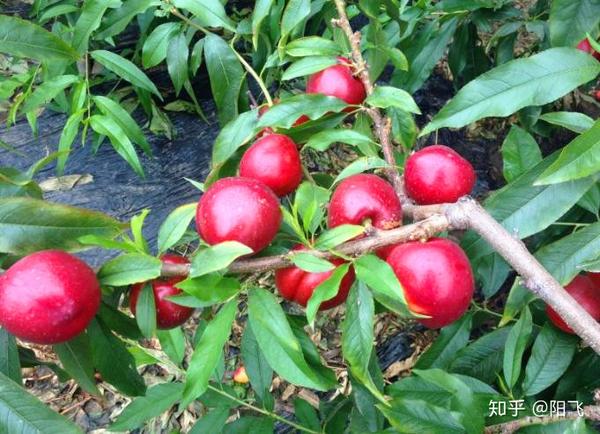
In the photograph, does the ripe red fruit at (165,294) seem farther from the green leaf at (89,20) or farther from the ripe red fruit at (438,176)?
the green leaf at (89,20)

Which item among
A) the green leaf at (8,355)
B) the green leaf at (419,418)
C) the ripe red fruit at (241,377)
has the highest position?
the green leaf at (8,355)

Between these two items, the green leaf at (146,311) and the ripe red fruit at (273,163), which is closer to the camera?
the green leaf at (146,311)

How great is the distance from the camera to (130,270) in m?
0.90

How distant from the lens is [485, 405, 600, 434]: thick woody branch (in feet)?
2.97

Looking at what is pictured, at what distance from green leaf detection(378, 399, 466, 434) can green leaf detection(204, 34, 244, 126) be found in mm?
823

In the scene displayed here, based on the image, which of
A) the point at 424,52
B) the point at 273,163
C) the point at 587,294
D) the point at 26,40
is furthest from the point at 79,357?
the point at 424,52

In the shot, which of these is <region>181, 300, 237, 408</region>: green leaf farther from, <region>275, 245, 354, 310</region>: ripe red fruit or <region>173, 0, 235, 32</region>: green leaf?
<region>173, 0, 235, 32</region>: green leaf

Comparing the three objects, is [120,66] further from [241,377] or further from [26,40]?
[241,377]

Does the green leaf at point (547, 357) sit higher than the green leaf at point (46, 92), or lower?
lower

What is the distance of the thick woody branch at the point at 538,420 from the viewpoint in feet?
2.97

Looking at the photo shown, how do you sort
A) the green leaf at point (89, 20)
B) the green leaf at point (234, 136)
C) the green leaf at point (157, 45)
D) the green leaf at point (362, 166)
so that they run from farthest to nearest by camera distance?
the green leaf at point (157, 45) < the green leaf at point (89, 20) < the green leaf at point (234, 136) < the green leaf at point (362, 166)

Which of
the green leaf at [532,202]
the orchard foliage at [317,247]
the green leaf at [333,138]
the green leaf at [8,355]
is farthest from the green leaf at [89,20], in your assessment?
the green leaf at [532,202]

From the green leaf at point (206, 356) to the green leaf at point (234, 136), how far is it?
348mm

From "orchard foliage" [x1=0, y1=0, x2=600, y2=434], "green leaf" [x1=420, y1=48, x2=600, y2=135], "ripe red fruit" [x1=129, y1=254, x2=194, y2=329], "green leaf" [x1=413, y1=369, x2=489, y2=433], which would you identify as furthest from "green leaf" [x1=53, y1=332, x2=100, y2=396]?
"green leaf" [x1=420, y1=48, x2=600, y2=135]
